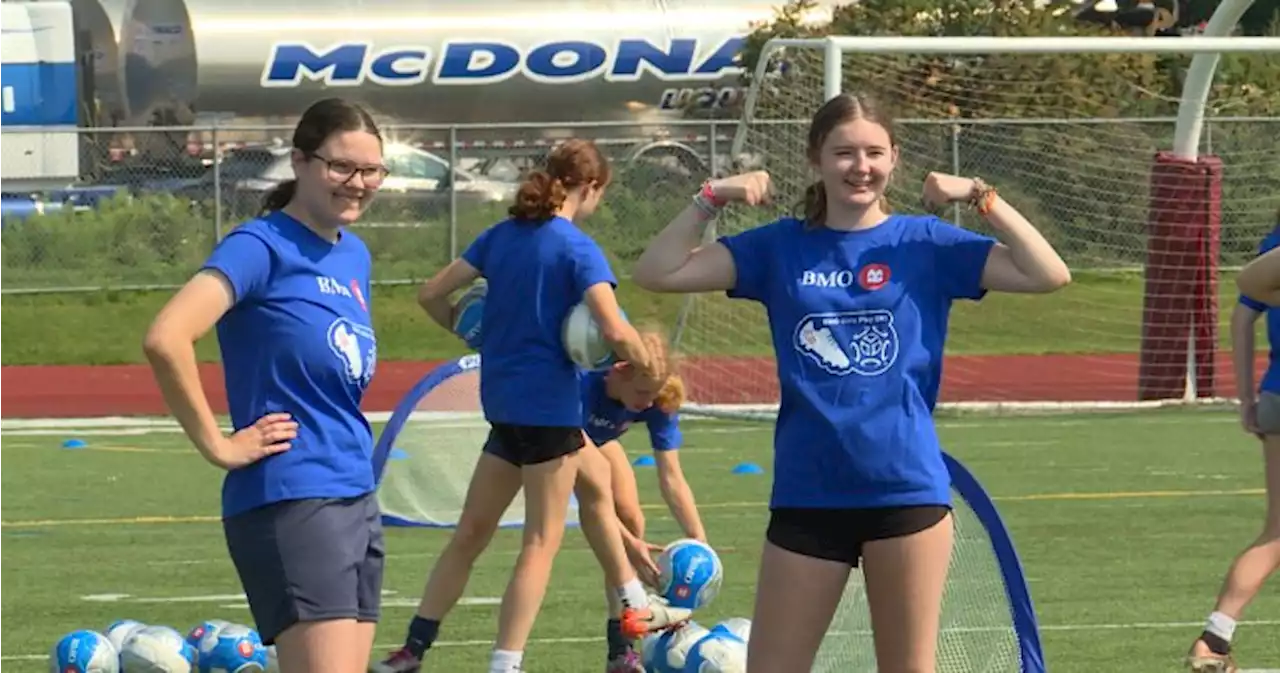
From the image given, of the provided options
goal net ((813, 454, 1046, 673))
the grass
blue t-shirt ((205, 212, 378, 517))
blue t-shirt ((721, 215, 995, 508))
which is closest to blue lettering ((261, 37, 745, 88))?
the grass

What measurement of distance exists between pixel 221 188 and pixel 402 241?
2065 mm

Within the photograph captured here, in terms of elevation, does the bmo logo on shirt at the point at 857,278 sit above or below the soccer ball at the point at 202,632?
above

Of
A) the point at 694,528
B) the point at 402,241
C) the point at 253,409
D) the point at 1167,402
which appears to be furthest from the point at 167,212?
the point at 253,409

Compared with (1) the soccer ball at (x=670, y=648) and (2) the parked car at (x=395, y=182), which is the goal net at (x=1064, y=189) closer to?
(2) the parked car at (x=395, y=182)

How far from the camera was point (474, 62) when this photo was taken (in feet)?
124

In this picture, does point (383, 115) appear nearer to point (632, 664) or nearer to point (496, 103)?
point (496, 103)

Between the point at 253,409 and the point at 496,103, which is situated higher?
the point at 253,409

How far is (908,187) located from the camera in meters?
22.4

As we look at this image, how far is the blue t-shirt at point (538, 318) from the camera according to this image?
28.5 ft

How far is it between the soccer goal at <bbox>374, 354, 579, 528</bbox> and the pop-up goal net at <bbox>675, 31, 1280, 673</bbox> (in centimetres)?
445

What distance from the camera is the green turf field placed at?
10.0m

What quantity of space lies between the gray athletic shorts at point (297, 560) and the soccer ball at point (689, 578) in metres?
3.51

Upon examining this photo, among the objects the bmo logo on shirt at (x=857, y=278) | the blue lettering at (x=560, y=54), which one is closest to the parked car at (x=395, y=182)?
the blue lettering at (x=560, y=54)

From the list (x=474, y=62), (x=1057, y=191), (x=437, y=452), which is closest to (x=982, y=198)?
(x=437, y=452)
